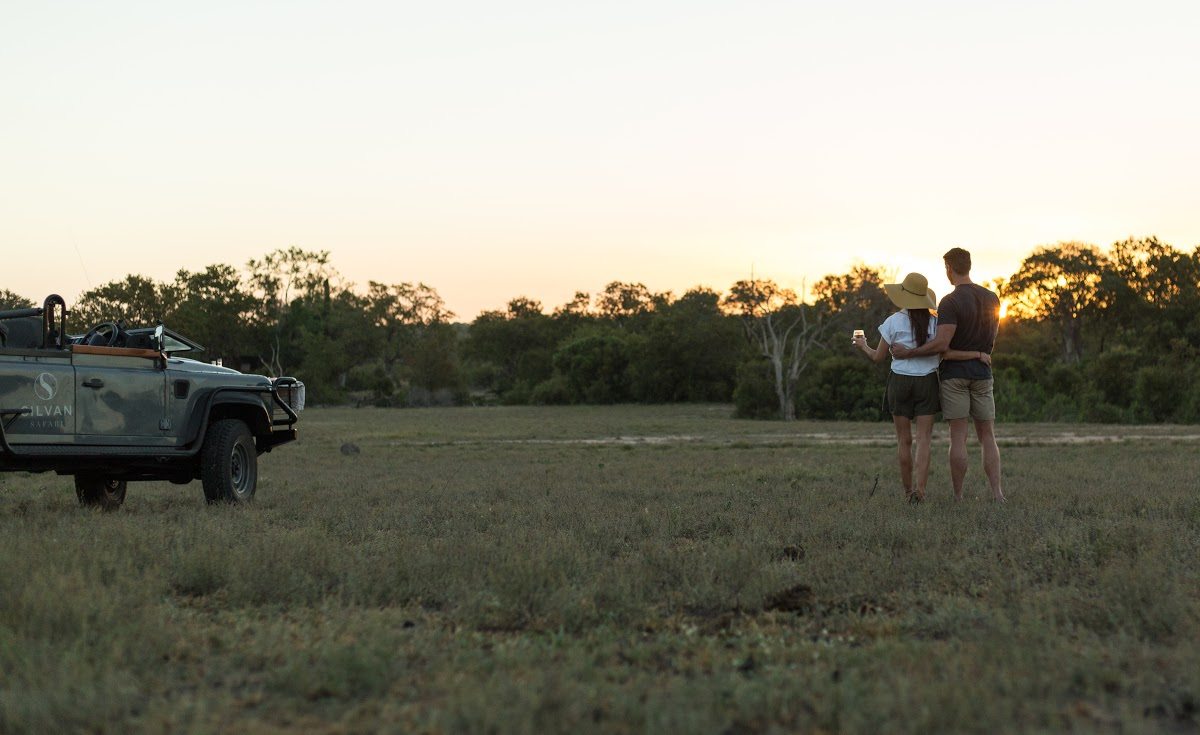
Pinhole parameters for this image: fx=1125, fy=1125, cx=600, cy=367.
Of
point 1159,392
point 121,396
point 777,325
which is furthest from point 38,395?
point 777,325

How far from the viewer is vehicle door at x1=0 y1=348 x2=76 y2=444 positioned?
8703 millimetres

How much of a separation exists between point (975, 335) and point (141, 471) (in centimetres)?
755

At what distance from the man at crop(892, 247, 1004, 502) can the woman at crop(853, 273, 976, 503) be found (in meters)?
0.13

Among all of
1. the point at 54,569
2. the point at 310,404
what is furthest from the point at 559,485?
the point at 310,404

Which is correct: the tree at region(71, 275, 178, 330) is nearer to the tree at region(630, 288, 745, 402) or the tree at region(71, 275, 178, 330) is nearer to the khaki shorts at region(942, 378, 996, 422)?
the tree at region(630, 288, 745, 402)

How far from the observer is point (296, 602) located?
5559mm

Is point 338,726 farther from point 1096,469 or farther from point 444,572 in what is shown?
point 1096,469

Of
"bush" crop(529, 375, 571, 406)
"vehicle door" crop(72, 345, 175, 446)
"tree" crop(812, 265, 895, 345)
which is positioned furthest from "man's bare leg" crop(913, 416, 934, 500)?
"bush" crop(529, 375, 571, 406)

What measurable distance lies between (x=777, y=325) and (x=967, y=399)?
162 ft

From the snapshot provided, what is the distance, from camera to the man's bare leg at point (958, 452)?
976cm

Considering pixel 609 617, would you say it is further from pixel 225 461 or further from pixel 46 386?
pixel 225 461

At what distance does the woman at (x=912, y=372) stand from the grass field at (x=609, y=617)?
487mm

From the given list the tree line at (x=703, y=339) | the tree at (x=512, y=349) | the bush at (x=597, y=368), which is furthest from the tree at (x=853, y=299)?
the tree at (x=512, y=349)

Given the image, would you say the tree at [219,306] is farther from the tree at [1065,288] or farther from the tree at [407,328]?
the tree at [1065,288]
